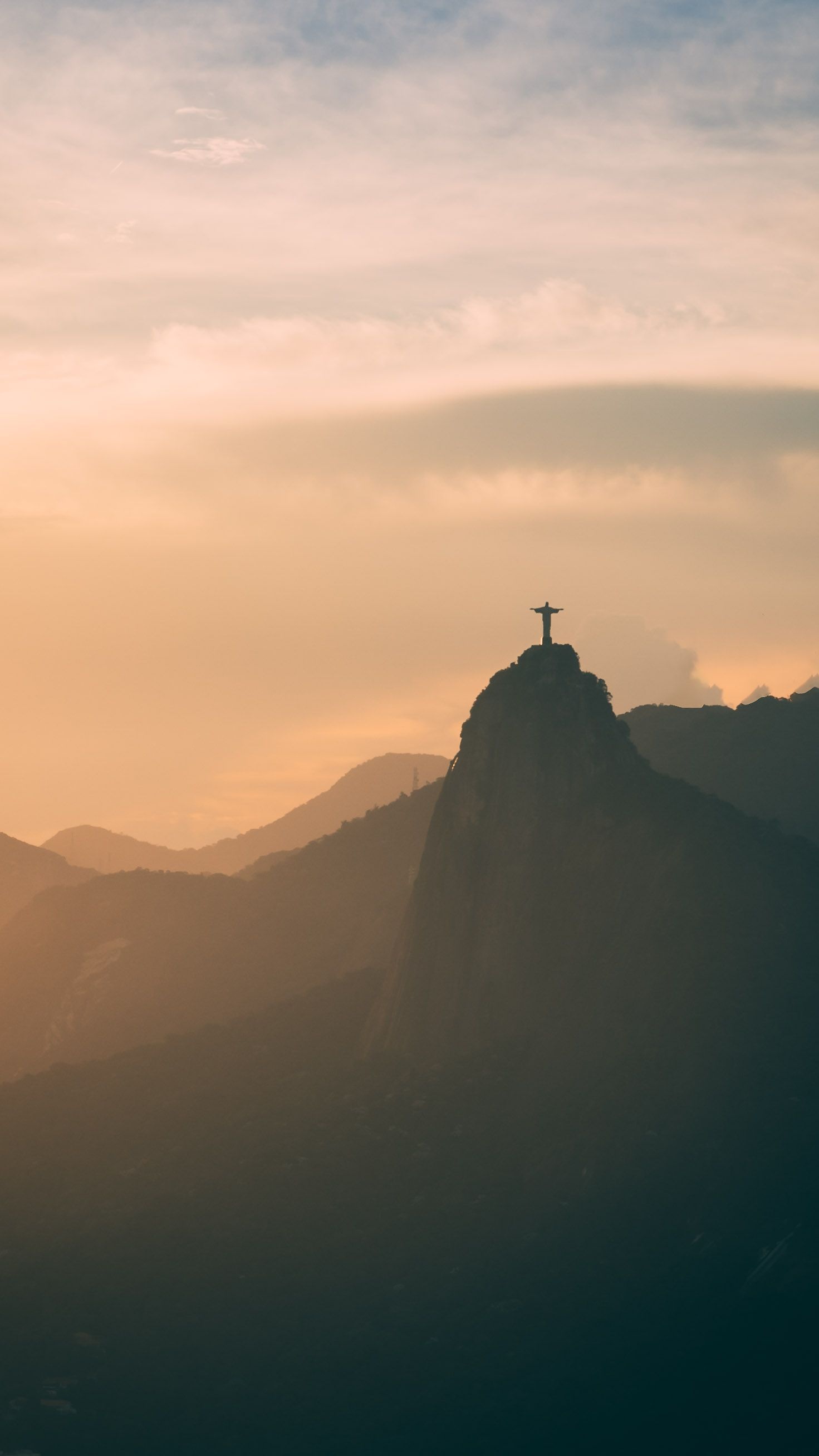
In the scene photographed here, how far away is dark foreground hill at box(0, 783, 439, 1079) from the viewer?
94.2 m

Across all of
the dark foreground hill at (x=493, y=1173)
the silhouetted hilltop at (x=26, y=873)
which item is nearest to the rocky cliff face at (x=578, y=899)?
the dark foreground hill at (x=493, y=1173)

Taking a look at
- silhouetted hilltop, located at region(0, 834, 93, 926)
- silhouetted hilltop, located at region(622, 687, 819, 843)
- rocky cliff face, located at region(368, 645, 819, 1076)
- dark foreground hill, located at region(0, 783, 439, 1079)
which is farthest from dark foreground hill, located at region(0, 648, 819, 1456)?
silhouetted hilltop, located at region(0, 834, 93, 926)

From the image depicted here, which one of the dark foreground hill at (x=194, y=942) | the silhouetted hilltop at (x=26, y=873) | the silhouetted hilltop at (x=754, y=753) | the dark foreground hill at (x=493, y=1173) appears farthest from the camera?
the silhouetted hilltop at (x=26, y=873)

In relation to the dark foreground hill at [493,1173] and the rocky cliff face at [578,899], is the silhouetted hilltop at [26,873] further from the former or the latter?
the rocky cliff face at [578,899]

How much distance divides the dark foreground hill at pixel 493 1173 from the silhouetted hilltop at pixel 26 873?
74627 mm

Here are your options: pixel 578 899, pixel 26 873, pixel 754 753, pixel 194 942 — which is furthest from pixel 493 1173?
pixel 26 873

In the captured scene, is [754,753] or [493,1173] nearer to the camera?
[493,1173]

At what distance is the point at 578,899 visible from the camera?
66250mm

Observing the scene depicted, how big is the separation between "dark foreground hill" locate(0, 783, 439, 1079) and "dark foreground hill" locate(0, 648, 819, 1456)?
14622 mm

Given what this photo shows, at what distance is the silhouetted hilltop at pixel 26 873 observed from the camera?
151 metres

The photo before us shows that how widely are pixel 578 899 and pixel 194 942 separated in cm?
4313

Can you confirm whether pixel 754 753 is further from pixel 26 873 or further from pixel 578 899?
pixel 26 873

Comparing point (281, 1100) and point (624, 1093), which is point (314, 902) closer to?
point (281, 1100)

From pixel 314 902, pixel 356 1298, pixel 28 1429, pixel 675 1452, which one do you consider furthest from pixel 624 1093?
pixel 314 902
